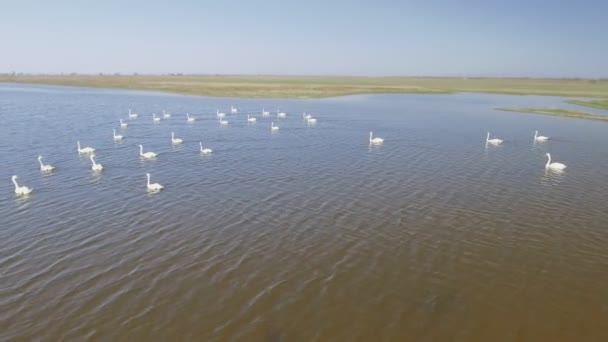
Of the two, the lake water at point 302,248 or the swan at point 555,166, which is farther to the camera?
the swan at point 555,166

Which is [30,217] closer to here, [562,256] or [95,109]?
[562,256]

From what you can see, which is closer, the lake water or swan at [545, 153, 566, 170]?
the lake water

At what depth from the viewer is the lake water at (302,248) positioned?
10.3 metres

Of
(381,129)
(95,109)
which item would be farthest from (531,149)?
(95,109)

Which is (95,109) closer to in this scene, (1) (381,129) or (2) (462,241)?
(1) (381,129)

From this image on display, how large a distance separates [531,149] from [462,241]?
893 inches

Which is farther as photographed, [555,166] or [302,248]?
[555,166]

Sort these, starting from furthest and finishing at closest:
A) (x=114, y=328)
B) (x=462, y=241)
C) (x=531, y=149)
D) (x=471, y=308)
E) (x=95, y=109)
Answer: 1. (x=95, y=109)
2. (x=531, y=149)
3. (x=462, y=241)
4. (x=471, y=308)
5. (x=114, y=328)

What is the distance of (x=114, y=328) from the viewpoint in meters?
9.85

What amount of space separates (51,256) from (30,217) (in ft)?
14.5

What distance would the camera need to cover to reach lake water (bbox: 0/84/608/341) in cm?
1030

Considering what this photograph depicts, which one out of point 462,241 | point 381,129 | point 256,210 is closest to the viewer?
point 462,241

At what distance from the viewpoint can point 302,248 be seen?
14.2 metres

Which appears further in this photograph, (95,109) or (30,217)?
(95,109)
